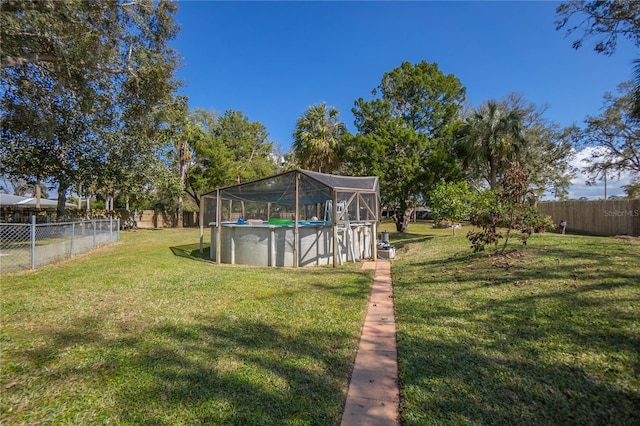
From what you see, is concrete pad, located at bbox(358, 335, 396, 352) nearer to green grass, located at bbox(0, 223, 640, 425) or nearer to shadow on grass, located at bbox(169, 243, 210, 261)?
green grass, located at bbox(0, 223, 640, 425)

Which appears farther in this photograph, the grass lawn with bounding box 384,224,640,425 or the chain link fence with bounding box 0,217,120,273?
the chain link fence with bounding box 0,217,120,273

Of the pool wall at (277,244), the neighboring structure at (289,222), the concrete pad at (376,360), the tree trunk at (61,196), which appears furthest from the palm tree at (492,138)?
the tree trunk at (61,196)

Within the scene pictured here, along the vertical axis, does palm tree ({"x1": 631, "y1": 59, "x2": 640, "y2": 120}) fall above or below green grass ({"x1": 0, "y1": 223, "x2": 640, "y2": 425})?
above

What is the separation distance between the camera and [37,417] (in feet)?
7.32

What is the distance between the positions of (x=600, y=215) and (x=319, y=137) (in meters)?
16.6

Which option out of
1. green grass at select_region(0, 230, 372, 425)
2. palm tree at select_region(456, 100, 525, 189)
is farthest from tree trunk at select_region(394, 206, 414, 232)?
green grass at select_region(0, 230, 372, 425)

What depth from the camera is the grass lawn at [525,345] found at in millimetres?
2350

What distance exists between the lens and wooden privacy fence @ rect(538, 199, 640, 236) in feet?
50.2

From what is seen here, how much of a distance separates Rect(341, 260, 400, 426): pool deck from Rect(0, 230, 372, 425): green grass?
10 cm

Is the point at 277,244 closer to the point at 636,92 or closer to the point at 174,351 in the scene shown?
the point at 174,351

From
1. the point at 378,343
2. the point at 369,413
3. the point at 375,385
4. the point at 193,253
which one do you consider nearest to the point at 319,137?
the point at 193,253

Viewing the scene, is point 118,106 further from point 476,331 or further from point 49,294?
point 476,331

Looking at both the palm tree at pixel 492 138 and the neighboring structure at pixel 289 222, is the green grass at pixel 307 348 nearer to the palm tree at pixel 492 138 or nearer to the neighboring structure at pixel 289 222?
the neighboring structure at pixel 289 222

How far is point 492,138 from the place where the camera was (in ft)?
56.2
